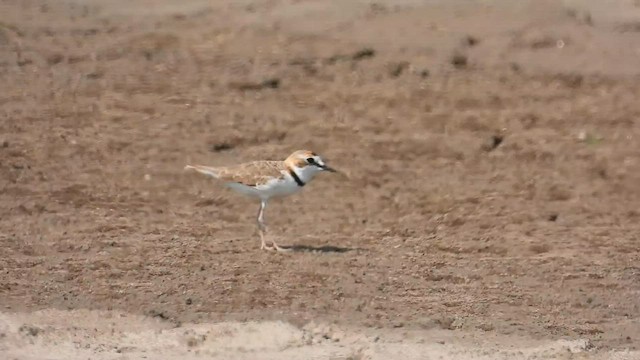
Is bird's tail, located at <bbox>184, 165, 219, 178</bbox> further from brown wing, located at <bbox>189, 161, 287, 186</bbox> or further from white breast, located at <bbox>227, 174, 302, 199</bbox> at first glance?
white breast, located at <bbox>227, 174, 302, 199</bbox>

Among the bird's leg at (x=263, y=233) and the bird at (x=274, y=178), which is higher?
the bird at (x=274, y=178)

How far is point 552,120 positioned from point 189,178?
362 centimetres

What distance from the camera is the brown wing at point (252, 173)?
37.2 ft

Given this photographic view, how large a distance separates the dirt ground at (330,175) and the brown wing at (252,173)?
50 centimetres

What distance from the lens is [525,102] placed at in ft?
Answer: 45.2

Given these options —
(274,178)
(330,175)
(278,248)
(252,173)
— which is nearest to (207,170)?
(252,173)

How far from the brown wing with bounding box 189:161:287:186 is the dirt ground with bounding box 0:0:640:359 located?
50cm

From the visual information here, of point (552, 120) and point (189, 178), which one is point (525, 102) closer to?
point (552, 120)

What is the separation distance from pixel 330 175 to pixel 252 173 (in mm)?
1662

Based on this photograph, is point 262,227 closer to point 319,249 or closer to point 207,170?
point 319,249

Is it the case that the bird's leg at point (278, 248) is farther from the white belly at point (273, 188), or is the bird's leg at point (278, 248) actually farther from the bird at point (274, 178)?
the white belly at point (273, 188)

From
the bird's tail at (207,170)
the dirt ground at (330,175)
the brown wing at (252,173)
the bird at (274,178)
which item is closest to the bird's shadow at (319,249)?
the dirt ground at (330,175)

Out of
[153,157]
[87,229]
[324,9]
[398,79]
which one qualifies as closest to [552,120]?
[398,79]

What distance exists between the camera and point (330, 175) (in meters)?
12.9
